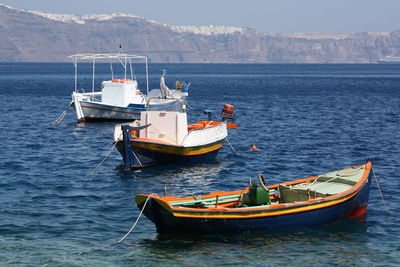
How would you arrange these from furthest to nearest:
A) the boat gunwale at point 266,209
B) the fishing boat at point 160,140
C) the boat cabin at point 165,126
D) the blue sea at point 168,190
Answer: the boat cabin at point 165,126, the fishing boat at point 160,140, the boat gunwale at point 266,209, the blue sea at point 168,190

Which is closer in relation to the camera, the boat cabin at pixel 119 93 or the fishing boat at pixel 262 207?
the fishing boat at pixel 262 207

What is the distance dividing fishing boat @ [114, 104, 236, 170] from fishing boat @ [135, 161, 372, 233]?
10687mm

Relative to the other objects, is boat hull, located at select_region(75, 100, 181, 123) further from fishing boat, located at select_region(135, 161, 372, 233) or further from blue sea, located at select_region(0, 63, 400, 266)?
fishing boat, located at select_region(135, 161, 372, 233)

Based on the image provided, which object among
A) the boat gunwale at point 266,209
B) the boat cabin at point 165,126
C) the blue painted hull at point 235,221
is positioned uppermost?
the boat cabin at point 165,126

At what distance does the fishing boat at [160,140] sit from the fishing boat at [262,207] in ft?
35.1

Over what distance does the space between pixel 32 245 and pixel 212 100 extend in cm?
7623

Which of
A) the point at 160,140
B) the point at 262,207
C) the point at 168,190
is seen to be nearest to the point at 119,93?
the point at 160,140

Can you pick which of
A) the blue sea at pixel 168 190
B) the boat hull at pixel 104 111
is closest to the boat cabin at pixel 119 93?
the boat hull at pixel 104 111

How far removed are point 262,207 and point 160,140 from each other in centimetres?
1405

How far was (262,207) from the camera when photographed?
73.7 feet

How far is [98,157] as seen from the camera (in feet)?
133

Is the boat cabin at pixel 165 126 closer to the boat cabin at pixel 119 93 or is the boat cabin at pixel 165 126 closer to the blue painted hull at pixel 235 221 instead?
the blue painted hull at pixel 235 221

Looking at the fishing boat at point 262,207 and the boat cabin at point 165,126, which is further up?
the boat cabin at point 165,126

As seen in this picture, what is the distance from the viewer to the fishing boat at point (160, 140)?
3459cm
